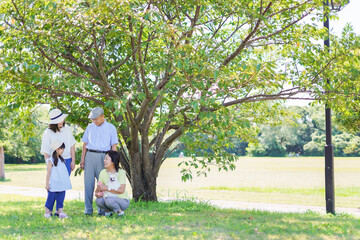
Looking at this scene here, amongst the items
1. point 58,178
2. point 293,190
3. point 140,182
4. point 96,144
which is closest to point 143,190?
point 140,182

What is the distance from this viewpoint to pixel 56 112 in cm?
687

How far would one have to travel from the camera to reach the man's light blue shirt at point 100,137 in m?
7.08

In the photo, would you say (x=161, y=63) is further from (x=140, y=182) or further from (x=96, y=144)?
(x=140, y=182)

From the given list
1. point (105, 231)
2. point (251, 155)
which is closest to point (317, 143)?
point (251, 155)

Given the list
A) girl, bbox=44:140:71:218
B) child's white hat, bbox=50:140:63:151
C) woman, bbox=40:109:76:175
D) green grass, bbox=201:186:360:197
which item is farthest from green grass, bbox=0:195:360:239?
green grass, bbox=201:186:360:197

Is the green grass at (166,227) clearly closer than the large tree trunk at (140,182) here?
Yes

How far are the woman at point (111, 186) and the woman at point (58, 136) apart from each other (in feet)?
2.22

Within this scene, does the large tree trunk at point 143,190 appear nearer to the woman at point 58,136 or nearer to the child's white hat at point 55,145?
the woman at point 58,136

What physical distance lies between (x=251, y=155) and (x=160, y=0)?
238 feet

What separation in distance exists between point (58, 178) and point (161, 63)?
9.13 ft

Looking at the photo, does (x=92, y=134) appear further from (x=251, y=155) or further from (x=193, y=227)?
(x=251, y=155)

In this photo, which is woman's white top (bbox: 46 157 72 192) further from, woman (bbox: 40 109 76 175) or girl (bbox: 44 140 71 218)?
woman (bbox: 40 109 76 175)

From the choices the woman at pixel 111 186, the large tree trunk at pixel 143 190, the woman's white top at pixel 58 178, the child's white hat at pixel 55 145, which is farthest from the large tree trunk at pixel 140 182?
the child's white hat at pixel 55 145

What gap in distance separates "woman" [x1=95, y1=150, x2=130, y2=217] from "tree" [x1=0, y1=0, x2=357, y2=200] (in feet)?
2.72
